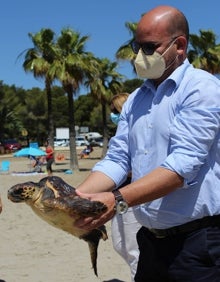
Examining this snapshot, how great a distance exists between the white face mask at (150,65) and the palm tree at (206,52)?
29114 mm

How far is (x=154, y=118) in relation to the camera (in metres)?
2.70

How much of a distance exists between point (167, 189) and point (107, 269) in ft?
14.7

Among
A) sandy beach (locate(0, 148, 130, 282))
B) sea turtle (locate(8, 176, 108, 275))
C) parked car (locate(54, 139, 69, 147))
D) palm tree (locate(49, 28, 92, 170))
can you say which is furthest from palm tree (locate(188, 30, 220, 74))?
parked car (locate(54, 139, 69, 147))

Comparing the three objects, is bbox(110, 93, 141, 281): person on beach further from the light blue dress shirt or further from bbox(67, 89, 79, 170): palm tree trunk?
bbox(67, 89, 79, 170): palm tree trunk

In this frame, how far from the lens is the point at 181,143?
2441 mm

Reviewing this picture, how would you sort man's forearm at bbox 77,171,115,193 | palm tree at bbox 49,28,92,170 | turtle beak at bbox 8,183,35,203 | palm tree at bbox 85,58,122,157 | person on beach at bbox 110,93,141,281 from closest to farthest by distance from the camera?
turtle beak at bbox 8,183,35,203 → man's forearm at bbox 77,171,115,193 → person on beach at bbox 110,93,141,281 → palm tree at bbox 49,28,92,170 → palm tree at bbox 85,58,122,157

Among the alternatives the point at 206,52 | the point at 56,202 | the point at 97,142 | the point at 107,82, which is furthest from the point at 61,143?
the point at 56,202

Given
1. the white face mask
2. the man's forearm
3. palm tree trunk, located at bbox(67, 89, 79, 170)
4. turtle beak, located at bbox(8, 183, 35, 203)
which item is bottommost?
palm tree trunk, located at bbox(67, 89, 79, 170)

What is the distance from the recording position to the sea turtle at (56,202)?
88.2 inches

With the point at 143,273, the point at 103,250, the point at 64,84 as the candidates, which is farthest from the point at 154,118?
the point at 64,84

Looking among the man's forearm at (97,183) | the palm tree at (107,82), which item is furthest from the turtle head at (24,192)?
the palm tree at (107,82)

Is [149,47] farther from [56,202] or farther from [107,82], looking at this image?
[107,82]

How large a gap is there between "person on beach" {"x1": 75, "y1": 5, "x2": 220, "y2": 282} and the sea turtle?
0.07 m

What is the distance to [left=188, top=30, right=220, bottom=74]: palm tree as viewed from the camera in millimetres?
31469
